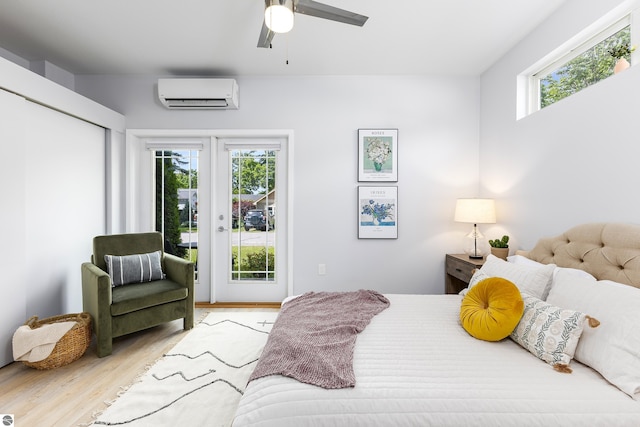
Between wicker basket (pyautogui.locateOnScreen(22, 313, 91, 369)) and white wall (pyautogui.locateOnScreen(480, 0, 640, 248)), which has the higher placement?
white wall (pyautogui.locateOnScreen(480, 0, 640, 248))

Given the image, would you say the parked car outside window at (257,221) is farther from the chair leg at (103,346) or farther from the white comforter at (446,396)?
the white comforter at (446,396)

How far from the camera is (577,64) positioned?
224cm

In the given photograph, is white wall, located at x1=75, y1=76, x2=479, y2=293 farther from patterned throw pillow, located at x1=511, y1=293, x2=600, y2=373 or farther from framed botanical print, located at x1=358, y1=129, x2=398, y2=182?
patterned throw pillow, located at x1=511, y1=293, x2=600, y2=373

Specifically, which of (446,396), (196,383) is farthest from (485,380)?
(196,383)

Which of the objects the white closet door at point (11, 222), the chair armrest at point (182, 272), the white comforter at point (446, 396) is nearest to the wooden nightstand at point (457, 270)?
the white comforter at point (446, 396)

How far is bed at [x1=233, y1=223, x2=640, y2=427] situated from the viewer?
1.02 meters

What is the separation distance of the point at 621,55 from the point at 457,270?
202 cm

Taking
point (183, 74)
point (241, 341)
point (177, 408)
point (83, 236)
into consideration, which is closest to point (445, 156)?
point (241, 341)

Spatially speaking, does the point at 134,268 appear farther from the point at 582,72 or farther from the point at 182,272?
the point at 582,72

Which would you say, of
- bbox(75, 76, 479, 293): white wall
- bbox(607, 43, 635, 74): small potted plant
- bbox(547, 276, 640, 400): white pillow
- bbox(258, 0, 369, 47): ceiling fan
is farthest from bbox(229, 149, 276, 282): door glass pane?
bbox(607, 43, 635, 74): small potted plant

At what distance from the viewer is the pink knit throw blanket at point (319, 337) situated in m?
1.20

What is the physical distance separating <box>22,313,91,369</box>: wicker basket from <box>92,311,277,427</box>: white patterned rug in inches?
23.6

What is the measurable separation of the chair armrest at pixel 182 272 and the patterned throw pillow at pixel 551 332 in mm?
2520

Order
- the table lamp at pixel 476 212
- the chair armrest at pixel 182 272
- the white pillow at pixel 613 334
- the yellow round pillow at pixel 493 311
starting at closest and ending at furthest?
the white pillow at pixel 613 334, the yellow round pillow at pixel 493 311, the chair armrest at pixel 182 272, the table lamp at pixel 476 212
